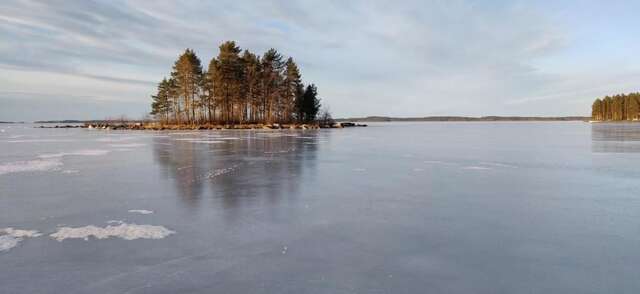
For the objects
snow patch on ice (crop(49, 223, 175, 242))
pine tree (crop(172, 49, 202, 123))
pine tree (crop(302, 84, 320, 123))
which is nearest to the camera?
snow patch on ice (crop(49, 223, 175, 242))

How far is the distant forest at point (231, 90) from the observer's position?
4294 cm

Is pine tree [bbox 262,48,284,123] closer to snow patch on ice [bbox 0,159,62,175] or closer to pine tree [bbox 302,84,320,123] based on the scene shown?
pine tree [bbox 302,84,320,123]

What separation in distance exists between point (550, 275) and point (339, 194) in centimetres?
338

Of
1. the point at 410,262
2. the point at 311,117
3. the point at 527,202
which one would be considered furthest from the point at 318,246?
the point at 311,117

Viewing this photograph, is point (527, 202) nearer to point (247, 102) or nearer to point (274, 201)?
point (274, 201)

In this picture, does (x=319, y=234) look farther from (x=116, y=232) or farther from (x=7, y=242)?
(x=7, y=242)

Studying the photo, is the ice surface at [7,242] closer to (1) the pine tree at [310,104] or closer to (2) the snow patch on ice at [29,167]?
(2) the snow patch on ice at [29,167]

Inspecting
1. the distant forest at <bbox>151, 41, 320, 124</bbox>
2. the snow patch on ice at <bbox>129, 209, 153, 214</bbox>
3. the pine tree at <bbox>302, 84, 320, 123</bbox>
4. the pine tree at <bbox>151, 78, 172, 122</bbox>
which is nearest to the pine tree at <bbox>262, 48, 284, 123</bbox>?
the distant forest at <bbox>151, 41, 320, 124</bbox>

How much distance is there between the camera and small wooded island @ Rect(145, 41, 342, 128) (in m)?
43.0

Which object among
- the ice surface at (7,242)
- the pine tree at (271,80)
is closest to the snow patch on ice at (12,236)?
the ice surface at (7,242)

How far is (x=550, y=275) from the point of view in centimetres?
277

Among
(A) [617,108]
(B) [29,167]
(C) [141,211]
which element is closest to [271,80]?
(B) [29,167]

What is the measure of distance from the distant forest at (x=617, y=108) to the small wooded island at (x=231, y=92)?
3354 inches

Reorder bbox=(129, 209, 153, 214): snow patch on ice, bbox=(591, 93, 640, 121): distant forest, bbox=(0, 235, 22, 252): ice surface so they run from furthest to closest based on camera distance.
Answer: bbox=(591, 93, 640, 121): distant forest → bbox=(129, 209, 153, 214): snow patch on ice → bbox=(0, 235, 22, 252): ice surface
